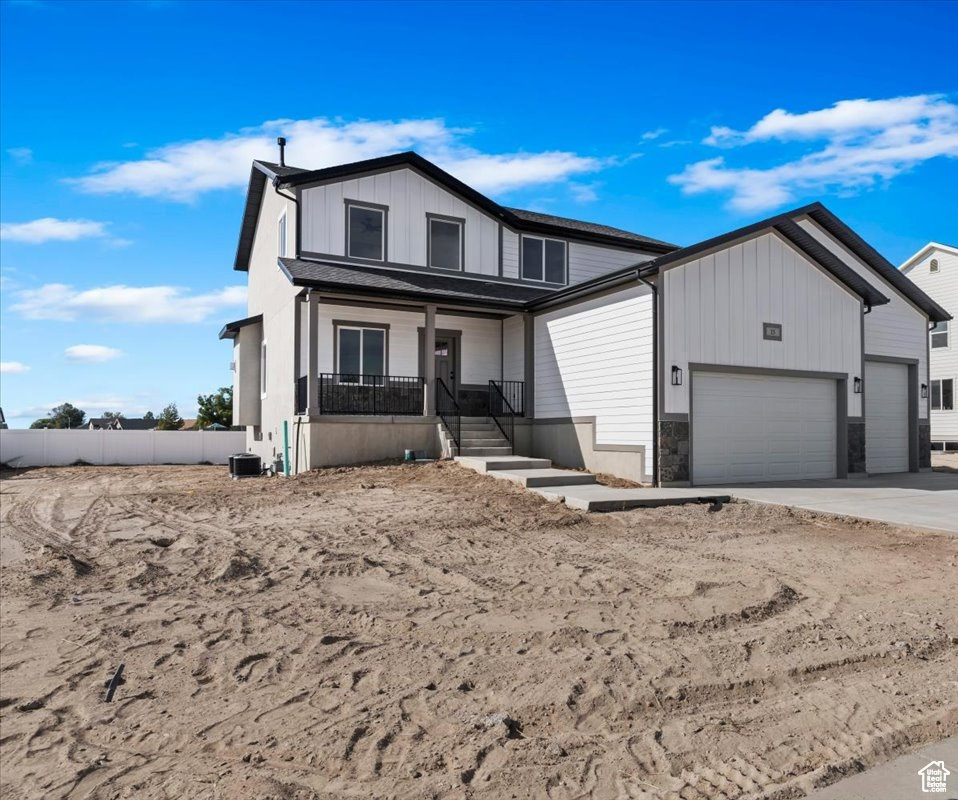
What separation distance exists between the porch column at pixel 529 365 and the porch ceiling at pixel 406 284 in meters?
0.58

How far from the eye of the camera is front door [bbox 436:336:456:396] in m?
18.4

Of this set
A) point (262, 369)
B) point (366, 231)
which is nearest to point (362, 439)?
point (366, 231)

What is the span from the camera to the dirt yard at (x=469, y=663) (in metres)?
3.36

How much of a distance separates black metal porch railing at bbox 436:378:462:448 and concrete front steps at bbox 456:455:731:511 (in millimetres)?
1261

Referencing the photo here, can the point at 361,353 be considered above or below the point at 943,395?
above

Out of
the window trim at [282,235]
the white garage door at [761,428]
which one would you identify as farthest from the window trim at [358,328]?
the white garage door at [761,428]

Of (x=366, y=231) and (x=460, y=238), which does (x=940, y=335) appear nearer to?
(x=460, y=238)

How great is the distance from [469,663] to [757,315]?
464 inches

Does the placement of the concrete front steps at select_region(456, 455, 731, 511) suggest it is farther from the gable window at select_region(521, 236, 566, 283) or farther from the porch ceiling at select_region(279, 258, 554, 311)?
the gable window at select_region(521, 236, 566, 283)

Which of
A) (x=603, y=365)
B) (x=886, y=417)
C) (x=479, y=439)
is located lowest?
(x=479, y=439)

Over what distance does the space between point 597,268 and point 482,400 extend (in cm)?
567

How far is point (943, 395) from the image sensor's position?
95.2 feet

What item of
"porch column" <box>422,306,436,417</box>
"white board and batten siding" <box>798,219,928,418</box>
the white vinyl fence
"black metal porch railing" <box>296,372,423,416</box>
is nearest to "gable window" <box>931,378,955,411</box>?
"white board and batten siding" <box>798,219,928,418</box>

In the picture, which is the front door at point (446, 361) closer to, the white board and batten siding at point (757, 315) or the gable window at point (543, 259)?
the gable window at point (543, 259)
